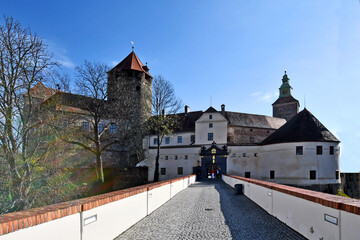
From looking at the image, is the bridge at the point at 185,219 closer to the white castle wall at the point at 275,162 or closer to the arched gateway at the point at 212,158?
the white castle wall at the point at 275,162

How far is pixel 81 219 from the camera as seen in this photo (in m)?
4.82

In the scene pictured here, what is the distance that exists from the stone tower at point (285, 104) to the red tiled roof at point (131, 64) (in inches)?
1422

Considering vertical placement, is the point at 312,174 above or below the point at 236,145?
below

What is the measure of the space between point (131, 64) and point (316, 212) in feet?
150

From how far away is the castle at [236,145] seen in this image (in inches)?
1341

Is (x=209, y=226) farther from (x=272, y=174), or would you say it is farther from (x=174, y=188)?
(x=272, y=174)

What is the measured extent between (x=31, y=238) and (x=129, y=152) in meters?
42.9

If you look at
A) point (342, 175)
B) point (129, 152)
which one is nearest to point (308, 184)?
point (342, 175)

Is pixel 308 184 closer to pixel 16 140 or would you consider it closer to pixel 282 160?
pixel 282 160

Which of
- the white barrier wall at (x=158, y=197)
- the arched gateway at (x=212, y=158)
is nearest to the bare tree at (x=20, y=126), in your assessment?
A: the white barrier wall at (x=158, y=197)

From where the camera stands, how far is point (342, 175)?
36938 millimetres

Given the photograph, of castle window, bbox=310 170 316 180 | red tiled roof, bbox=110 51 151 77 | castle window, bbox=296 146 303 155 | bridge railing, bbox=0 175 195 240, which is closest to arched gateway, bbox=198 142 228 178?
castle window, bbox=296 146 303 155

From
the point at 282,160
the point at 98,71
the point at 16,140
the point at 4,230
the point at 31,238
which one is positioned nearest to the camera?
the point at 4,230

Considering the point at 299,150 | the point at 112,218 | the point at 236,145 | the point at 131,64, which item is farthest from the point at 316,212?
the point at 131,64
